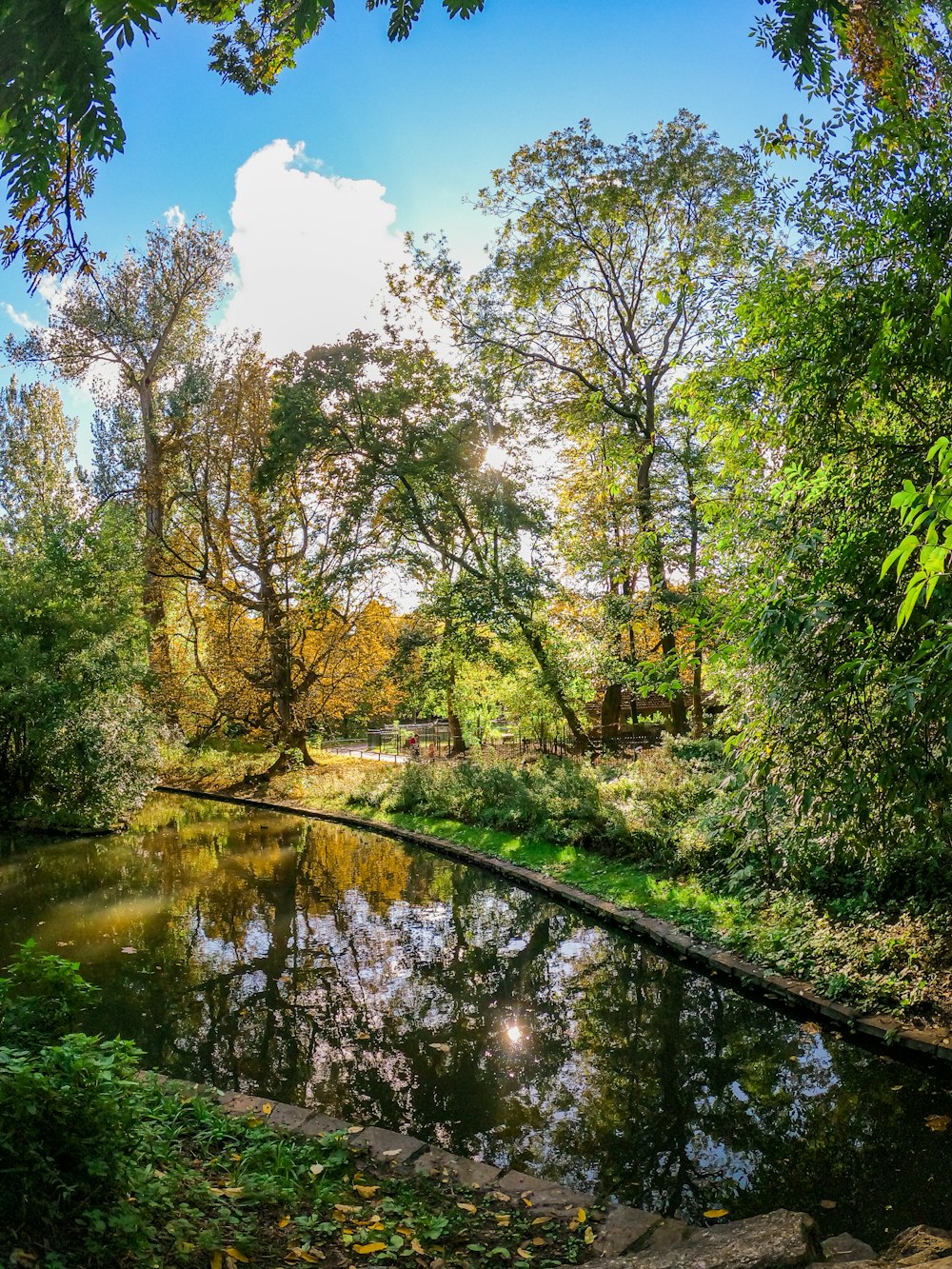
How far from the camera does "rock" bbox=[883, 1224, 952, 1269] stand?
276 centimetres

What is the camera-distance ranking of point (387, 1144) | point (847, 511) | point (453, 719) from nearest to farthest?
point (387, 1144) < point (847, 511) < point (453, 719)

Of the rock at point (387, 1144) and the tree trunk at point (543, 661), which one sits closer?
the rock at point (387, 1144)

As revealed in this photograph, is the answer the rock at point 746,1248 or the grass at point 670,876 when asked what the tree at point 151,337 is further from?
the rock at point 746,1248

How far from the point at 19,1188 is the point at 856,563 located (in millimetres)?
4987

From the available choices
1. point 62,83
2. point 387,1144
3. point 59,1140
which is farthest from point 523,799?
point 62,83

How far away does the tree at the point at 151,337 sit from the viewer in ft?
80.3

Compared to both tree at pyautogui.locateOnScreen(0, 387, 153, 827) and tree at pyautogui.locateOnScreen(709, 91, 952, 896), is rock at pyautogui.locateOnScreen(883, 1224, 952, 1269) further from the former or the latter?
tree at pyautogui.locateOnScreen(0, 387, 153, 827)

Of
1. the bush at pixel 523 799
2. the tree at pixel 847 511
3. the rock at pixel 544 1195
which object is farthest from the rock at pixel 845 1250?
the bush at pixel 523 799

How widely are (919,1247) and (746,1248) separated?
28.5 inches

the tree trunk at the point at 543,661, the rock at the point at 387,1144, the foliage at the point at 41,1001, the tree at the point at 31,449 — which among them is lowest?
the rock at the point at 387,1144

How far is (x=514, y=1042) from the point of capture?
244 inches

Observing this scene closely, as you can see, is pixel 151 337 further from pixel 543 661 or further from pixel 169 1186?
pixel 169 1186

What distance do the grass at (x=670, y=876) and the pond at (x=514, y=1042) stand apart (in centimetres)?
58

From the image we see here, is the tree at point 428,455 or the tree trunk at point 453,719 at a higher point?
the tree at point 428,455
